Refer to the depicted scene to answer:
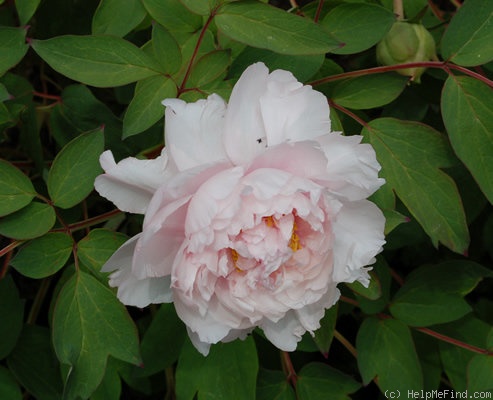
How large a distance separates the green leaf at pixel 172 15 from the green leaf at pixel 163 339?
0.55m

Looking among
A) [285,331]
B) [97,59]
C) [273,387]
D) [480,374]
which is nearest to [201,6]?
[97,59]

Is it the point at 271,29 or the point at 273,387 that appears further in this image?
the point at 273,387

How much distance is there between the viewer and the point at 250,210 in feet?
2.96

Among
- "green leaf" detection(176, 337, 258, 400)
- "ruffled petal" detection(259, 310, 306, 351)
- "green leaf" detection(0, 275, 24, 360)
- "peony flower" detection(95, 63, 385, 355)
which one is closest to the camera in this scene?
"peony flower" detection(95, 63, 385, 355)

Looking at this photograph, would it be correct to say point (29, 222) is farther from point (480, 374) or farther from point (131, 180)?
point (480, 374)

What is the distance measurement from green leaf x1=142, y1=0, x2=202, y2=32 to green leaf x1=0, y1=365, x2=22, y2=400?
2.62 ft

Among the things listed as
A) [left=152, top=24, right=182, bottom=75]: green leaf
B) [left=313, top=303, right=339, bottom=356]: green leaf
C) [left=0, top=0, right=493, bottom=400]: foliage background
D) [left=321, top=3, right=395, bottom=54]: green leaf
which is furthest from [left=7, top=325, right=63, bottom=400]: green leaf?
[left=321, top=3, right=395, bottom=54]: green leaf

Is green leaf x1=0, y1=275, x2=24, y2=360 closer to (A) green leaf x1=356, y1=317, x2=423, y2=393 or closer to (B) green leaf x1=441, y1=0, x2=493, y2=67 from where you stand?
(A) green leaf x1=356, y1=317, x2=423, y2=393

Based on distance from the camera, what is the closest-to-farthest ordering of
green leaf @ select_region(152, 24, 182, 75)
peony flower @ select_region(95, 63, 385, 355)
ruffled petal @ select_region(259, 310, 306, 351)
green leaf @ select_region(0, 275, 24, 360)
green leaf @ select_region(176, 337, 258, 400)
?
1. peony flower @ select_region(95, 63, 385, 355)
2. ruffled petal @ select_region(259, 310, 306, 351)
3. green leaf @ select_region(152, 24, 182, 75)
4. green leaf @ select_region(176, 337, 258, 400)
5. green leaf @ select_region(0, 275, 24, 360)

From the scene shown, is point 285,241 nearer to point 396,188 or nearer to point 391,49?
point 396,188

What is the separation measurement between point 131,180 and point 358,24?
Result: 545 mm

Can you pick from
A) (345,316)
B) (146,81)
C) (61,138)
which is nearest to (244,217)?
(146,81)

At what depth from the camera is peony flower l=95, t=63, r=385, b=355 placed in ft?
2.94

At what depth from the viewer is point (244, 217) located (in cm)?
90
